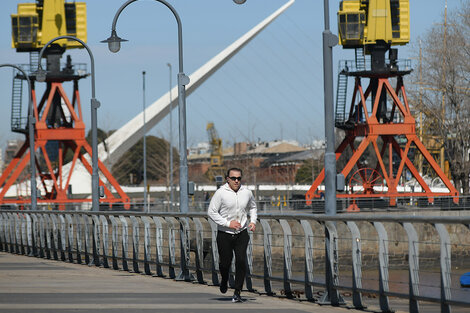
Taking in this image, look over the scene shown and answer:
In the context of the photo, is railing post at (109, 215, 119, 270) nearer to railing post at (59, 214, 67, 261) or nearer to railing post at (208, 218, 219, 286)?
railing post at (59, 214, 67, 261)

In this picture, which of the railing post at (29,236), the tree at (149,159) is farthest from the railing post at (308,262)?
the tree at (149,159)

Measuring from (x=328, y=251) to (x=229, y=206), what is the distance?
4.68 ft

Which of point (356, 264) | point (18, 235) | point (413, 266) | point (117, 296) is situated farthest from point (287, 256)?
point (18, 235)

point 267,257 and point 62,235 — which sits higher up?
point 267,257

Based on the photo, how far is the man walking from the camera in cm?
1285

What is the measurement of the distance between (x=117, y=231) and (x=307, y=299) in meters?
7.93

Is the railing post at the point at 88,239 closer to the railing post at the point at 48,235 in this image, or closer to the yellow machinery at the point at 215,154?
the railing post at the point at 48,235

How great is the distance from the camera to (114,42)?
25.8m

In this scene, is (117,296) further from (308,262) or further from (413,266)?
(413,266)

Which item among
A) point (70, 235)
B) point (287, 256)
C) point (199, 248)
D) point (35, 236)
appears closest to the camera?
point (287, 256)

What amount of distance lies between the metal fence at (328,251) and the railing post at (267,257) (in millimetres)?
15

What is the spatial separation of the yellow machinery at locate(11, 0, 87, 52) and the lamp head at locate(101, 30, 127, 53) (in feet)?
124

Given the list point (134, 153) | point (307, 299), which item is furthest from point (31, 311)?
point (134, 153)

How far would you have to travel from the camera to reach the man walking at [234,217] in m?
12.9
